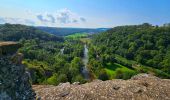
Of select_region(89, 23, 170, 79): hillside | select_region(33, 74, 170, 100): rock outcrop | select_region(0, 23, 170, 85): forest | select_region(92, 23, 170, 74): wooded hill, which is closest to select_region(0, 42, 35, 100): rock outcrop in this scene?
select_region(33, 74, 170, 100): rock outcrop

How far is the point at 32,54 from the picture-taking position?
122 meters

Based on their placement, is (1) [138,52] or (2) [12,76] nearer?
(2) [12,76]

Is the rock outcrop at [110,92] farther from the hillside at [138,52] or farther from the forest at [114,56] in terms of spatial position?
the hillside at [138,52]

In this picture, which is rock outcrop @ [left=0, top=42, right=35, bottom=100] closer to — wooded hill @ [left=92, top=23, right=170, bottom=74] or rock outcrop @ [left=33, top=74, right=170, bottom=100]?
rock outcrop @ [left=33, top=74, right=170, bottom=100]

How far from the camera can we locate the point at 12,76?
10719 millimetres

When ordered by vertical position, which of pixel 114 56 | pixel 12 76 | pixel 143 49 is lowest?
pixel 114 56

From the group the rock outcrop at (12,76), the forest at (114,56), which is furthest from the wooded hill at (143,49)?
the rock outcrop at (12,76)

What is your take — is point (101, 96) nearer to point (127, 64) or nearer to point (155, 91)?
point (155, 91)

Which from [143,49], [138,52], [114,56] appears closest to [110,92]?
[114,56]

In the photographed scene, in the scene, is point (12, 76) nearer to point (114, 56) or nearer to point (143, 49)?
point (114, 56)

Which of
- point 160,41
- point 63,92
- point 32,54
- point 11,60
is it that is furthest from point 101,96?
point 160,41

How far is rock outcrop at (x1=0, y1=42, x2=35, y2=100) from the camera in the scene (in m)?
10.4

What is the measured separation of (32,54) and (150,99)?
340ft

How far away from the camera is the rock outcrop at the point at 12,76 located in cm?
1036
